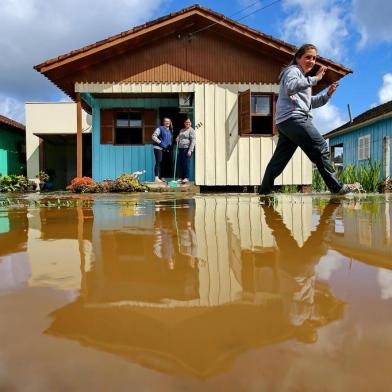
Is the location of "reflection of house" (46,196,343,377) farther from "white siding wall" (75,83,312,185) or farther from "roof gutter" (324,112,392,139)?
"roof gutter" (324,112,392,139)

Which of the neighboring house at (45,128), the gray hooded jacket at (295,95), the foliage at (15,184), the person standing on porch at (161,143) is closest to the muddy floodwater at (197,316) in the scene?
the gray hooded jacket at (295,95)

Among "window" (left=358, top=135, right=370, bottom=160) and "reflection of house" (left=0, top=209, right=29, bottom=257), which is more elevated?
"window" (left=358, top=135, right=370, bottom=160)

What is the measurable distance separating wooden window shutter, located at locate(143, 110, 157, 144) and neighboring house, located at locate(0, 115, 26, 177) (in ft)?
28.3

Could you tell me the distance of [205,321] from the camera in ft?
3.04

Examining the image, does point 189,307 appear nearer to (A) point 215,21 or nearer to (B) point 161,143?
(B) point 161,143

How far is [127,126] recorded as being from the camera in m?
11.5

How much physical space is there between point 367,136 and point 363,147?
68 cm

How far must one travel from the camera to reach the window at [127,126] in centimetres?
1152

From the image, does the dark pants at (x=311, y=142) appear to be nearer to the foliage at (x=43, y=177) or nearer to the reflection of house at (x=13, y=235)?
the reflection of house at (x=13, y=235)

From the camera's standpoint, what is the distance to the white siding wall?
33.0 ft

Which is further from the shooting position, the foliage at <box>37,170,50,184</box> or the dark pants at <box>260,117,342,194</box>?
the foliage at <box>37,170,50,184</box>

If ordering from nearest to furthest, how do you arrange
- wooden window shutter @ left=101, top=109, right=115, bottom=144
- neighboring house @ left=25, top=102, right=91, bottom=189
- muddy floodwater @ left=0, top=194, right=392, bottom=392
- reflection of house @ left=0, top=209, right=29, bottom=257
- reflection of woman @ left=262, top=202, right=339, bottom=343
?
muddy floodwater @ left=0, top=194, right=392, bottom=392 < reflection of woman @ left=262, top=202, right=339, bottom=343 < reflection of house @ left=0, top=209, right=29, bottom=257 < wooden window shutter @ left=101, top=109, right=115, bottom=144 < neighboring house @ left=25, top=102, right=91, bottom=189

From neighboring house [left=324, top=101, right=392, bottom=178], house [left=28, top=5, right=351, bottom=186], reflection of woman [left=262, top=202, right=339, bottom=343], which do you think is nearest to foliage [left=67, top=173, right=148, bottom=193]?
house [left=28, top=5, right=351, bottom=186]

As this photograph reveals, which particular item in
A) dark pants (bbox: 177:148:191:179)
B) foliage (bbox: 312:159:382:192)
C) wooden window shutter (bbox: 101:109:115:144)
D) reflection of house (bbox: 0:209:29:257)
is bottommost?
reflection of house (bbox: 0:209:29:257)
